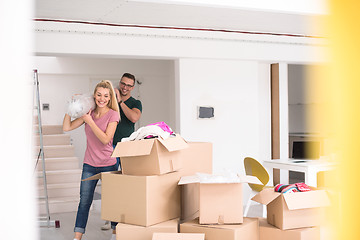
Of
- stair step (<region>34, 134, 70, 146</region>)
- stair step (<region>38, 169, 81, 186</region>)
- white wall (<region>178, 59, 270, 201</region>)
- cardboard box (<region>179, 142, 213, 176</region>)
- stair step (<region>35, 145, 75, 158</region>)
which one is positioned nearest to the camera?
cardboard box (<region>179, 142, 213, 176</region>)

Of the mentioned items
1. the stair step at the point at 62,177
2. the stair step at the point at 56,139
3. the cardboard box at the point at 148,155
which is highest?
the cardboard box at the point at 148,155

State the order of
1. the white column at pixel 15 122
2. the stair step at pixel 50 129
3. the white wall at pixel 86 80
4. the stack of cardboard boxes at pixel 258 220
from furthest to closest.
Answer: the white wall at pixel 86 80, the stair step at pixel 50 129, the stack of cardboard boxes at pixel 258 220, the white column at pixel 15 122

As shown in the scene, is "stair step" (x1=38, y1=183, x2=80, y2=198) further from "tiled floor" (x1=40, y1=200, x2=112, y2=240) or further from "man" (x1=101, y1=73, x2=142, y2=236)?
"man" (x1=101, y1=73, x2=142, y2=236)

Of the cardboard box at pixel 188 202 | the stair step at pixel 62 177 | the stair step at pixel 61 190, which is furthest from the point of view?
the stair step at pixel 62 177

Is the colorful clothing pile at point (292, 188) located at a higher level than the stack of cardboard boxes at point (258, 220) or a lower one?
higher

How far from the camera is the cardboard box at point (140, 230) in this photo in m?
Answer: 2.71

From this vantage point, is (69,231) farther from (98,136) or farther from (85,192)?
(98,136)

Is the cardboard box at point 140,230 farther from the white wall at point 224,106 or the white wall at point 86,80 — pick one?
the white wall at point 86,80

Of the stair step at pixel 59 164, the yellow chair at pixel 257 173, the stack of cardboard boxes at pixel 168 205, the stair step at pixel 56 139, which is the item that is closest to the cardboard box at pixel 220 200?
the stack of cardboard boxes at pixel 168 205

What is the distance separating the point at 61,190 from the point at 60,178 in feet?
0.76

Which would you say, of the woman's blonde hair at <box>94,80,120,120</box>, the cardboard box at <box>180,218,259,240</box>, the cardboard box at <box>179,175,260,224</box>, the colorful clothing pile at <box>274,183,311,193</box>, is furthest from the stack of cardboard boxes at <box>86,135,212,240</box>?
the woman's blonde hair at <box>94,80,120,120</box>

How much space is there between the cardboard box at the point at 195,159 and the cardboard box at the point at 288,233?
66cm

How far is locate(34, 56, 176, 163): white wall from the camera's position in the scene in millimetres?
8508

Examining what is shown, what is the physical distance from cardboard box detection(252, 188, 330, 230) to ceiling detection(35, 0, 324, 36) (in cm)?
173
